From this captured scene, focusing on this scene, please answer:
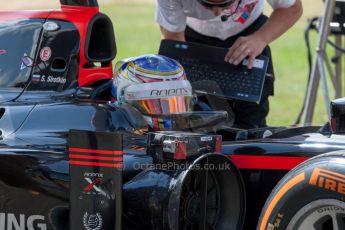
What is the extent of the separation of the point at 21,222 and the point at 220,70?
1794 millimetres

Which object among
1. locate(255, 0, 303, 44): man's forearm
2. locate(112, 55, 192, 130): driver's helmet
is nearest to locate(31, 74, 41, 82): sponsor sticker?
locate(112, 55, 192, 130): driver's helmet

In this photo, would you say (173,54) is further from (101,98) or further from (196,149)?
(196,149)

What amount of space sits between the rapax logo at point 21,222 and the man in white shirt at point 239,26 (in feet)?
5.81

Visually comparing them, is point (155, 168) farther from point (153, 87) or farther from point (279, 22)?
point (279, 22)

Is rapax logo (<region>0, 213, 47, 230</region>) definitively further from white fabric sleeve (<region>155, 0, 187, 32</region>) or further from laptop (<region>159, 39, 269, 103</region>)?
white fabric sleeve (<region>155, 0, 187, 32</region>)

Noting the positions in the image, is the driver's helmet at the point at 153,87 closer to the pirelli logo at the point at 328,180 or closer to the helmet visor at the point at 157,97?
the helmet visor at the point at 157,97

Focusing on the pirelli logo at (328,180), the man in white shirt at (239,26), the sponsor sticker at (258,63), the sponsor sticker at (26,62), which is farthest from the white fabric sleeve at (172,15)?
the pirelli logo at (328,180)

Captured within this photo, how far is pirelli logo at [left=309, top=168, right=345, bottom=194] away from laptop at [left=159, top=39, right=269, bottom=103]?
168 centimetres

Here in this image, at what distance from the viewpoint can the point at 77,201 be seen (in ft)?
11.9

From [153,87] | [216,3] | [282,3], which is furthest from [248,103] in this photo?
[153,87]

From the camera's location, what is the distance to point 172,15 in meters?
5.31

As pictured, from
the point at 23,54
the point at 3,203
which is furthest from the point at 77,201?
the point at 23,54

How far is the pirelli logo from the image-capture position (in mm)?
3219

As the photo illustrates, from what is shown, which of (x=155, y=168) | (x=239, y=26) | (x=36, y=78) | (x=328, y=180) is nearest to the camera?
(x=328, y=180)
